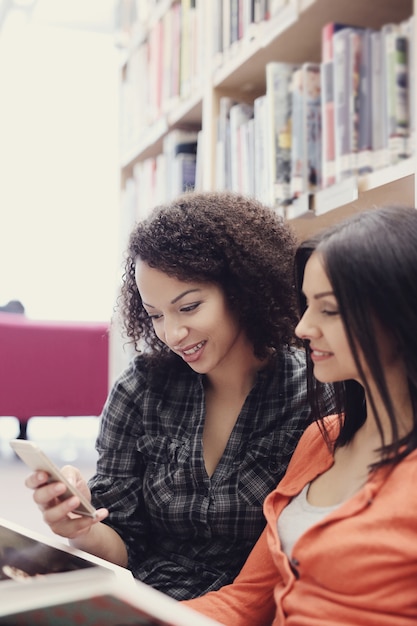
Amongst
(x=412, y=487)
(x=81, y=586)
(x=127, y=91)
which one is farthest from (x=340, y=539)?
(x=127, y=91)

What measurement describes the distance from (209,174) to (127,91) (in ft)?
3.51

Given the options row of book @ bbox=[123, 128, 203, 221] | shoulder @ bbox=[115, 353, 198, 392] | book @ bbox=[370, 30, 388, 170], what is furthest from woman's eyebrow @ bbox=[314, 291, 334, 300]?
row of book @ bbox=[123, 128, 203, 221]

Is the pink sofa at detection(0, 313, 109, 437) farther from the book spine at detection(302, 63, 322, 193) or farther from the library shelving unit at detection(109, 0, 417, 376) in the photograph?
the book spine at detection(302, 63, 322, 193)

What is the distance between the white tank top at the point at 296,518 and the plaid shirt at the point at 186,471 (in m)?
0.20

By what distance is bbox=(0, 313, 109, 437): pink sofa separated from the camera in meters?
3.43

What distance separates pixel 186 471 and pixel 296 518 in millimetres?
298

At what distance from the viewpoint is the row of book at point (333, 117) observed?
1.19 meters

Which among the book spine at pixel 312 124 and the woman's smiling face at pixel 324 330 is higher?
the book spine at pixel 312 124

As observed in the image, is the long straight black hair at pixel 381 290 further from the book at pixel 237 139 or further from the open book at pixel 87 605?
the book at pixel 237 139

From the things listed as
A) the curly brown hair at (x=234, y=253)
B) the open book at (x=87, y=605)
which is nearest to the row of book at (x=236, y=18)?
the curly brown hair at (x=234, y=253)

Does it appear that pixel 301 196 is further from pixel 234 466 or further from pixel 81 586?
pixel 81 586

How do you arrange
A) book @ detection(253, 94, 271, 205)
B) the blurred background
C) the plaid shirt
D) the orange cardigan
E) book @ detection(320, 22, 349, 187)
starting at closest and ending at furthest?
the orange cardigan → the plaid shirt → book @ detection(320, 22, 349, 187) → book @ detection(253, 94, 271, 205) → the blurred background

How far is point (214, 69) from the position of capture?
1879mm

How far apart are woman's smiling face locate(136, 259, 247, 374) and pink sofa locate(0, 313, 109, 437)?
2.39 meters
